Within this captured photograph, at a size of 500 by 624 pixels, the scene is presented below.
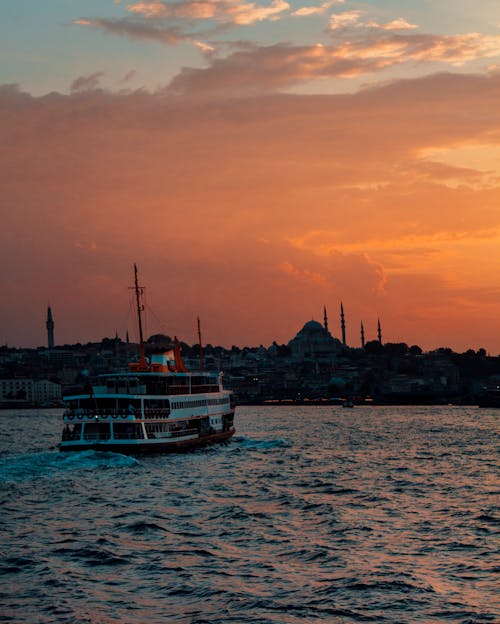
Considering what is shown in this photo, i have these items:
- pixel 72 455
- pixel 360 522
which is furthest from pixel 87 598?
pixel 72 455

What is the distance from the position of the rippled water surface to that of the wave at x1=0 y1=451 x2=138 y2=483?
0.34ft

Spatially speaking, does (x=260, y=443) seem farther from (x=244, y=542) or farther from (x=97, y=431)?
(x=244, y=542)

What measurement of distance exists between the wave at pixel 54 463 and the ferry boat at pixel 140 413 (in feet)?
2.50

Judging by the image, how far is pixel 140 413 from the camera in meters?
51.0

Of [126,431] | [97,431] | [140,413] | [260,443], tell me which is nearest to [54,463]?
[97,431]

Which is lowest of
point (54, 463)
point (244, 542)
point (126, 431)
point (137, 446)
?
point (244, 542)

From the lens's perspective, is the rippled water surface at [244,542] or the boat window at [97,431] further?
the boat window at [97,431]

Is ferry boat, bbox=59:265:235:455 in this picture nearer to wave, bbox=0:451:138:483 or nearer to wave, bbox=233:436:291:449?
wave, bbox=0:451:138:483

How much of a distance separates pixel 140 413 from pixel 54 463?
222 inches

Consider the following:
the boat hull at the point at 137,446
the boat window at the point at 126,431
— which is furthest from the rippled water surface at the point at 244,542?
the boat window at the point at 126,431

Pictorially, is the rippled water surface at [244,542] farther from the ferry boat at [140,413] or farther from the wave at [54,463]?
the ferry boat at [140,413]

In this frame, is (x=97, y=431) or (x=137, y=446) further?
(x=137, y=446)

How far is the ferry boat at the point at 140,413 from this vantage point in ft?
164

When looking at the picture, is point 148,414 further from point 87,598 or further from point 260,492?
point 87,598
